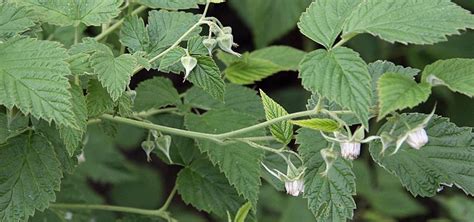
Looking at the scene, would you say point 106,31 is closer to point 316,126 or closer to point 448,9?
point 316,126

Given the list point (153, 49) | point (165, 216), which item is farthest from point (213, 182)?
point (153, 49)

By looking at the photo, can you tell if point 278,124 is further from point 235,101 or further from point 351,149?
point 235,101

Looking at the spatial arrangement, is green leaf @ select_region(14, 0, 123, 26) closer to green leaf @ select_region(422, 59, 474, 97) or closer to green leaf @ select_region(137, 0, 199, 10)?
green leaf @ select_region(137, 0, 199, 10)

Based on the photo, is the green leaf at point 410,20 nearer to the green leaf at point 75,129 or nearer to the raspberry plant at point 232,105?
the raspberry plant at point 232,105

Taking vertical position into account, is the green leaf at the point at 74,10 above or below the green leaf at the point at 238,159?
above

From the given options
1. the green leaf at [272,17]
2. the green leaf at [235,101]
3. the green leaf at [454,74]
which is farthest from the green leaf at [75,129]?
the green leaf at [272,17]

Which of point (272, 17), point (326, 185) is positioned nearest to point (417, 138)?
point (326, 185)

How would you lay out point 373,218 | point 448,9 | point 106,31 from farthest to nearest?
point 373,218 → point 106,31 → point 448,9
